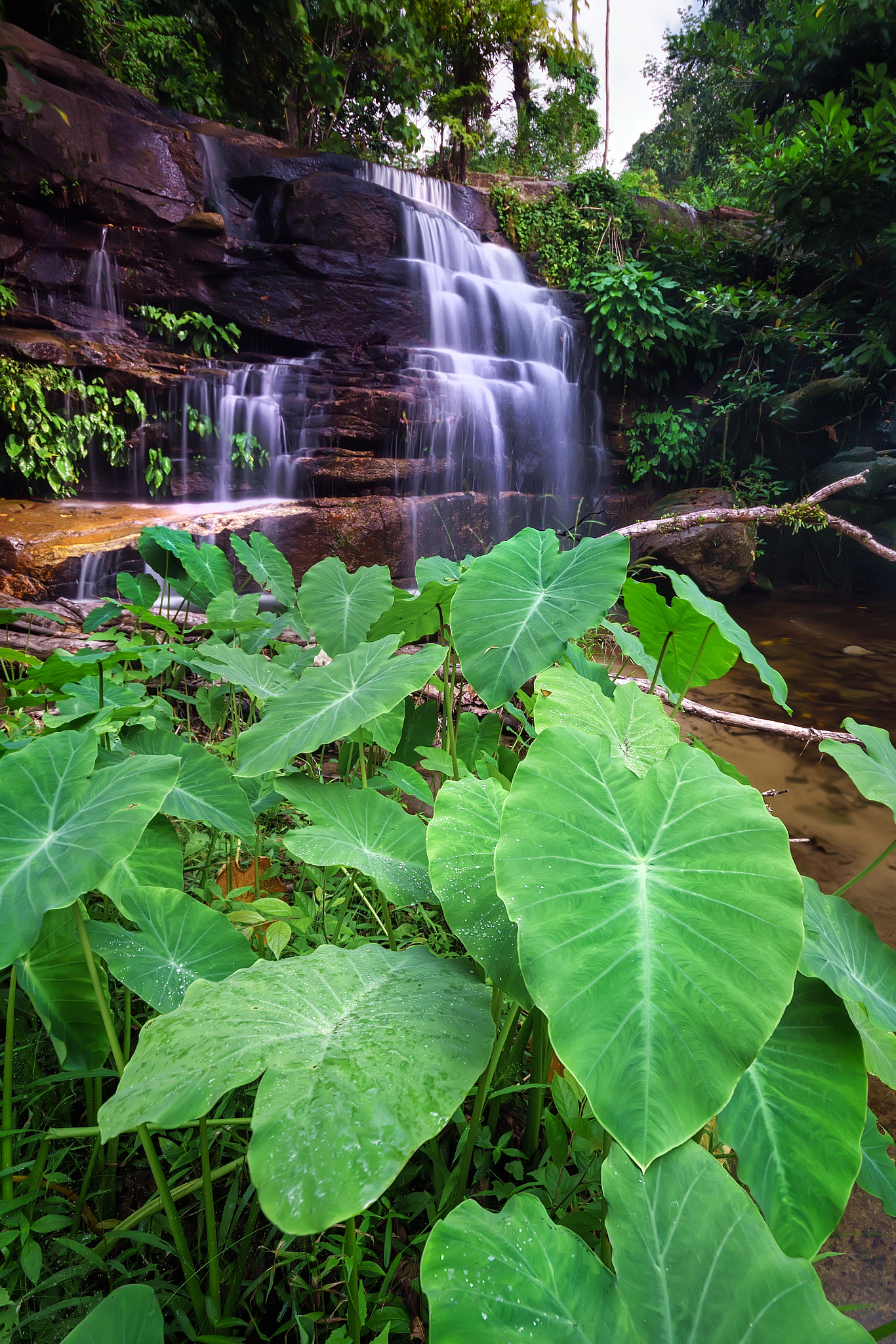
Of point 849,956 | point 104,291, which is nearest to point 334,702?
point 849,956

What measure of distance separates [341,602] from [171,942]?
36.6 inches

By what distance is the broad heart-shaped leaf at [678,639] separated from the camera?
46.7 inches

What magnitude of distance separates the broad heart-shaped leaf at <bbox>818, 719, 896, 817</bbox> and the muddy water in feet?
3.42

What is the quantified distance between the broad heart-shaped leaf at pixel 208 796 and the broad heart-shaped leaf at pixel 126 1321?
21.0 inches

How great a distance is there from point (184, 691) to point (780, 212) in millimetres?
5758

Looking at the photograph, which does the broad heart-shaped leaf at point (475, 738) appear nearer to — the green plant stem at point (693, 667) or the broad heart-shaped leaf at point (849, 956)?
the green plant stem at point (693, 667)

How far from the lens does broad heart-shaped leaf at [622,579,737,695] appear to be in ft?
3.89

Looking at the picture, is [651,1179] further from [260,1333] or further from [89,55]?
[89,55]

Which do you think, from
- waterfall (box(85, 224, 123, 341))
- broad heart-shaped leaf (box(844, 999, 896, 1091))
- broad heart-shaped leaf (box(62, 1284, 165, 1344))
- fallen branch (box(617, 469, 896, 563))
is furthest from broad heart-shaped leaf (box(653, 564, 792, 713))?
waterfall (box(85, 224, 123, 341))

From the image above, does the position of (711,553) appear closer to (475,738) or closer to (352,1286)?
(475,738)

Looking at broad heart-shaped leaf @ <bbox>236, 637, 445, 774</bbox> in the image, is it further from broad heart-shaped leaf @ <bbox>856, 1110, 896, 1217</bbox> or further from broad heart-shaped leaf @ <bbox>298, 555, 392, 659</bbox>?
broad heart-shaped leaf @ <bbox>856, 1110, 896, 1217</bbox>

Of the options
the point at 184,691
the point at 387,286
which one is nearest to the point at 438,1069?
the point at 184,691

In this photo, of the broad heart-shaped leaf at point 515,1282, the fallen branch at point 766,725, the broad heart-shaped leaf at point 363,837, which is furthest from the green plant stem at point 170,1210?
the fallen branch at point 766,725

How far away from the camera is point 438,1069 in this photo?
467 millimetres
